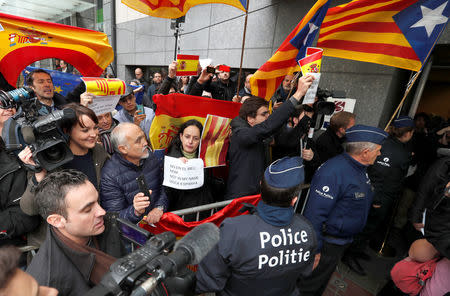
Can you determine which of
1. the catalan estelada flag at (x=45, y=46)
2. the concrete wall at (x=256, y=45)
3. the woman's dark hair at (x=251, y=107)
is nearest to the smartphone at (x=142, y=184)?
the woman's dark hair at (x=251, y=107)

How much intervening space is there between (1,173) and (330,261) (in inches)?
122

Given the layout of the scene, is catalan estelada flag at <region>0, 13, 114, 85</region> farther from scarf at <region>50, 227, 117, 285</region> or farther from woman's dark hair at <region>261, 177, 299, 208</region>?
woman's dark hair at <region>261, 177, 299, 208</region>

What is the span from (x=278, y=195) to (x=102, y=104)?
2.44m

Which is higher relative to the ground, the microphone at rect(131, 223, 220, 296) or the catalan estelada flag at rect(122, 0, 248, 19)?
the catalan estelada flag at rect(122, 0, 248, 19)

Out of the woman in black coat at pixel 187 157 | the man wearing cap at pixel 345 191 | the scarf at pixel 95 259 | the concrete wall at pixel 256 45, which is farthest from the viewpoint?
the concrete wall at pixel 256 45

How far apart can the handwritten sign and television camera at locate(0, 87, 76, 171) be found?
0.87m

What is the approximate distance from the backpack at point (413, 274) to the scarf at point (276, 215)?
1257 mm

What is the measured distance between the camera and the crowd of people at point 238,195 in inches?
55.8

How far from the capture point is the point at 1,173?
190cm

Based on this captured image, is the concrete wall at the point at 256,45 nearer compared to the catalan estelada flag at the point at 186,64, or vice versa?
the catalan estelada flag at the point at 186,64

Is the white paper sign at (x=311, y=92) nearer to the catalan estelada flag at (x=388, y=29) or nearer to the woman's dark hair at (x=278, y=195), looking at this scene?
the catalan estelada flag at (x=388, y=29)

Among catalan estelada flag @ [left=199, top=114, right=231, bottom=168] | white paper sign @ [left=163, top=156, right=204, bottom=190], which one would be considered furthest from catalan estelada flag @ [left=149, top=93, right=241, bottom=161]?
white paper sign @ [left=163, top=156, right=204, bottom=190]

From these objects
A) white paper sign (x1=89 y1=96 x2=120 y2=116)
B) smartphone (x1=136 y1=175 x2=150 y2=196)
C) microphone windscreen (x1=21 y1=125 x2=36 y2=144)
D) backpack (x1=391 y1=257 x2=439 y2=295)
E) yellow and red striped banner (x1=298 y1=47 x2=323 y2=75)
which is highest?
yellow and red striped banner (x1=298 y1=47 x2=323 y2=75)

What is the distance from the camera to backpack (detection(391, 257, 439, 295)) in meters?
1.84
